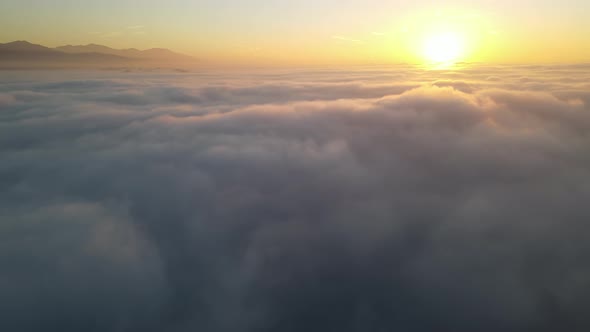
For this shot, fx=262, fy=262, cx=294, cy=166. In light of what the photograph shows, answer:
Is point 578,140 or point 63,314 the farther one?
point 578,140

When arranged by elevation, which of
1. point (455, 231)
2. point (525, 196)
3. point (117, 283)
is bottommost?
point (117, 283)

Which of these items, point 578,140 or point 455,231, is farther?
point 578,140

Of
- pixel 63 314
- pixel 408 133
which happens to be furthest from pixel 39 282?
pixel 408 133

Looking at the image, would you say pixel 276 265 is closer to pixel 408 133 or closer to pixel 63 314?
pixel 63 314

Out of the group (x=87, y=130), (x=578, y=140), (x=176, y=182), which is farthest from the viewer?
(x=87, y=130)

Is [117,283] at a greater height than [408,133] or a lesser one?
lesser

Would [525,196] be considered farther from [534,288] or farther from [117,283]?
[117,283]

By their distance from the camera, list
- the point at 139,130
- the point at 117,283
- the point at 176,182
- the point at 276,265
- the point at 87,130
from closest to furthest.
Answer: the point at 117,283 → the point at 276,265 → the point at 176,182 → the point at 139,130 → the point at 87,130

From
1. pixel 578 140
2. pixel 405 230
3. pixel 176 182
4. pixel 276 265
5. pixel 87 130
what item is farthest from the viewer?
pixel 87 130

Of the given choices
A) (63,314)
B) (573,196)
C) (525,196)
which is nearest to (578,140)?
(573,196)
